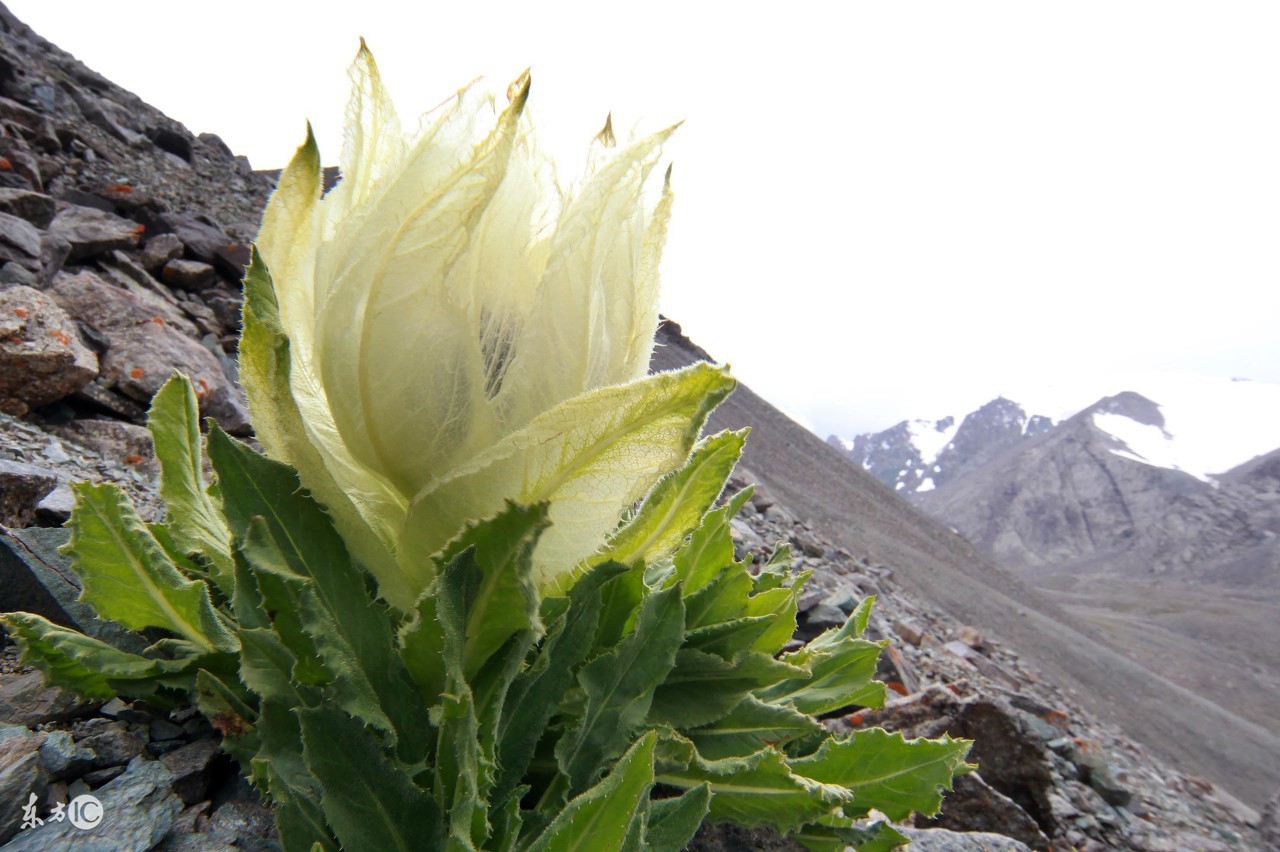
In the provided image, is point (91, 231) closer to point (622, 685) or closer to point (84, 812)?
point (84, 812)

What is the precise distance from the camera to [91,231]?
18.2ft

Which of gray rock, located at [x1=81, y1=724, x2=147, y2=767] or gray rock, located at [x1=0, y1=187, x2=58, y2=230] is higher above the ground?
gray rock, located at [x1=0, y1=187, x2=58, y2=230]

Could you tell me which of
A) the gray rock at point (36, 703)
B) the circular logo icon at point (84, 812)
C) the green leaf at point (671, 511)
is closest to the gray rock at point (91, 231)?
the gray rock at point (36, 703)

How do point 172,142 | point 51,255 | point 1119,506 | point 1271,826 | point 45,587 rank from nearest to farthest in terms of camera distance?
point 45,587, point 51,255, point 1271,826, point 172,142, point 1119,506

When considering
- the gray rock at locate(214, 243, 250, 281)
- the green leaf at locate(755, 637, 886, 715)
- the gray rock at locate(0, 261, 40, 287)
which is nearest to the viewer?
the green leaf at locate(755, 637, 886, 715)

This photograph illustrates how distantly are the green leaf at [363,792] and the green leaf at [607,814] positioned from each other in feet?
0.63

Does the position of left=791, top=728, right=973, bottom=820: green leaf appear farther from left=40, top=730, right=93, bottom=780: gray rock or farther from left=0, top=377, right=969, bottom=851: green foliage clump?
left=40, top=730, right=93, bottom=780: gray rock

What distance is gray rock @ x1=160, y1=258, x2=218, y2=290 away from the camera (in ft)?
20.2

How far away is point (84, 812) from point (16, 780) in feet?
0.39

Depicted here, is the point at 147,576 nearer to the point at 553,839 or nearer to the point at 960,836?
the point at 553,839

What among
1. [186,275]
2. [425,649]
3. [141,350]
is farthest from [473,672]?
[186,275]

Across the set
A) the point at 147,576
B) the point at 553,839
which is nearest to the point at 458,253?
the point at 553,839

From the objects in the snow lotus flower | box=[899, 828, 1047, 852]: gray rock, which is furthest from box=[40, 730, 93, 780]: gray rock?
box=[899, 828, 1047, 852]: gray rock

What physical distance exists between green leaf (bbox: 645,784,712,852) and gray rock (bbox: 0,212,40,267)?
4.78 meters
